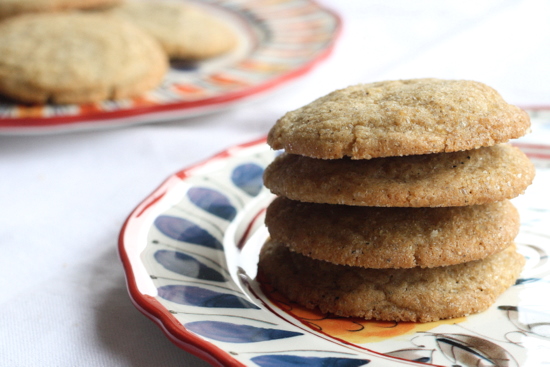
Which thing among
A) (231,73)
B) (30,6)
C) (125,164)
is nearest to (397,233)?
(125,164)

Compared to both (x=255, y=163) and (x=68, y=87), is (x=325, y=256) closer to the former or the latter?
(x=255, y=163)

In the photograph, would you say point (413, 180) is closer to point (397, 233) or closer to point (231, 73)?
point (397, 233)

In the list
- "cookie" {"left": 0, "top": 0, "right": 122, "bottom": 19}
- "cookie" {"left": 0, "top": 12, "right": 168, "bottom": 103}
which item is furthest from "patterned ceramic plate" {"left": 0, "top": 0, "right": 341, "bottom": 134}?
"cookie" {"left": 0, "top": 0, "right": 122, "bottom": 19}

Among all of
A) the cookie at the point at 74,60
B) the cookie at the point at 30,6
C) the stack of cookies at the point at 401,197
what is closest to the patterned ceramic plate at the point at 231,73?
the cookie at the point at 74,60

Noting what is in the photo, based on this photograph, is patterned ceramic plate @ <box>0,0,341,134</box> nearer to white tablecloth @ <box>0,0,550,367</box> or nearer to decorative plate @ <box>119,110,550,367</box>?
white tablecloth @ <box>0,0,550,367</box>

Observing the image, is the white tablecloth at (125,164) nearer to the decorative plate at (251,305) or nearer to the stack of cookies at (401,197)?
the decorative plate at (251,305)

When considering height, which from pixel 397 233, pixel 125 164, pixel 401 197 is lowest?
pixel 125 164

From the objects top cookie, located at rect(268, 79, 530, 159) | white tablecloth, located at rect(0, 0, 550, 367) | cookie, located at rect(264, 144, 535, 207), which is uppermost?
top cookie, located at rect(268, 79, 530, 159)
